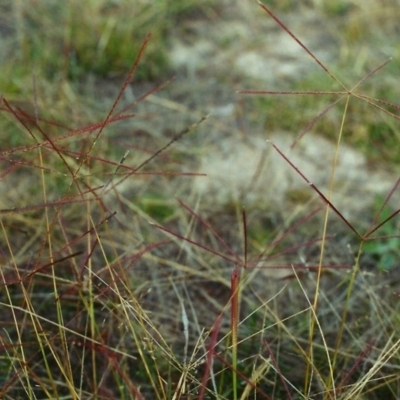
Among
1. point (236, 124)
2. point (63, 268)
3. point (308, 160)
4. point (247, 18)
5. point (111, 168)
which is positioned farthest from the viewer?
point (247, 18)

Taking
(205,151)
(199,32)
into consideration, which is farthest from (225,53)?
(205,151)

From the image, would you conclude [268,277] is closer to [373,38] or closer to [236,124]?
[236,124]

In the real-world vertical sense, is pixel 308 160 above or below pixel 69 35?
below

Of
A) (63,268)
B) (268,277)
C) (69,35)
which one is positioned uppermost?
(69,35)

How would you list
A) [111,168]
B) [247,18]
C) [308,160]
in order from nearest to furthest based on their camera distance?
[111,168] < [308,160] < [247,18]

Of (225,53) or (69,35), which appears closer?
(69,35)

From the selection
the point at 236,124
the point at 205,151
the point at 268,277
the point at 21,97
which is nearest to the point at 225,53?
the point at 236,124
